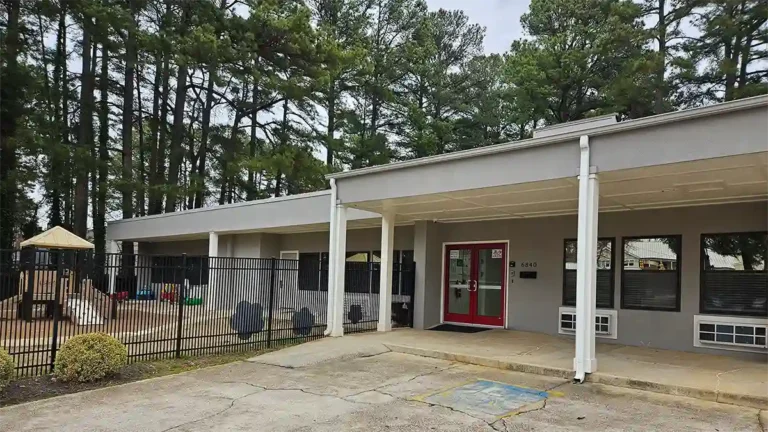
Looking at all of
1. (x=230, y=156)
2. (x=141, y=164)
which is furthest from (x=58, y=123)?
(x=141, y=164)

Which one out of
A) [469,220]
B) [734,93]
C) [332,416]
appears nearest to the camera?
[332,416]

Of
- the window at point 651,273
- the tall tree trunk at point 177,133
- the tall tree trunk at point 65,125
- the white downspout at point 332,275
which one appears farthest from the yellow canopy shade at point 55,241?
the window at point 651,273

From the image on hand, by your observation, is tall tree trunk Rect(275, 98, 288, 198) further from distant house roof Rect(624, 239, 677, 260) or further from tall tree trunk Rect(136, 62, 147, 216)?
distant house roof Rect(624, 239, 677, 260)

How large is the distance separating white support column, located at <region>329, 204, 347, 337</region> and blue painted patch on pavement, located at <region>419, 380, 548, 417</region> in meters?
4.52

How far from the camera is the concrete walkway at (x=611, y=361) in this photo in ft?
Result: 22.3

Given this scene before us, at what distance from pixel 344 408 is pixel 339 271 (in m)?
5.24

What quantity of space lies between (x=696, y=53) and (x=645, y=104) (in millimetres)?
2216

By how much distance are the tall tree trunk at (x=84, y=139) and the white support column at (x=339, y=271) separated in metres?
16.2

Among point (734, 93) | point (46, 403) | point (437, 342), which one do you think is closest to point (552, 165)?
point (437, 342)

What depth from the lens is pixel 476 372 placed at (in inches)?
326

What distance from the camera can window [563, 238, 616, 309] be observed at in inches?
423

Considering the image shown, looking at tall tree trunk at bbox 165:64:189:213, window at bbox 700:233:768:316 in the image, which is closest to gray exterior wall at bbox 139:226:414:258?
tall tree trunk at bbox 165:64:189:213

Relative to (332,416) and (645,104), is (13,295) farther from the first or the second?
(645,104)

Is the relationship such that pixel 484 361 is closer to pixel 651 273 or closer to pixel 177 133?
pixel 651 273
